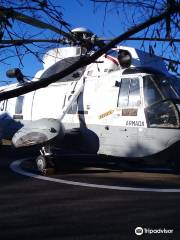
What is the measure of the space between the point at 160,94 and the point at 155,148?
1.36 m

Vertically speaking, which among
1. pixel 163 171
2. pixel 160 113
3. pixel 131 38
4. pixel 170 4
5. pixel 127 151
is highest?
pixel 170 4

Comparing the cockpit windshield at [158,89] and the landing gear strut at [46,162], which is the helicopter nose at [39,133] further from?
the cockpit windshield at [158,89]

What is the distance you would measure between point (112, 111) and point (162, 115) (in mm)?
1529

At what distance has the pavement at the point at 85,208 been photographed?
18.3 feet

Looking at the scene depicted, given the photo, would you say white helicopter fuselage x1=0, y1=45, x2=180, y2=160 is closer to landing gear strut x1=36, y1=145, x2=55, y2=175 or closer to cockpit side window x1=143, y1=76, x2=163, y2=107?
cockpit side window x1=143, y1=76, x2=163, y2=107

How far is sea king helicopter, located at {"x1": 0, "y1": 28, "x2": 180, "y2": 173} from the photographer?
10539 millimetres

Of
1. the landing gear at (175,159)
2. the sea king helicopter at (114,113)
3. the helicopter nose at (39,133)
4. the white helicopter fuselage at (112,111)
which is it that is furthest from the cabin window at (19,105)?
the landing gear at (175,159)

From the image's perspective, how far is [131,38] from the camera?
114 inches

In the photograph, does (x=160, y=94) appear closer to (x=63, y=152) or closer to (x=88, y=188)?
(x=88, y=188)

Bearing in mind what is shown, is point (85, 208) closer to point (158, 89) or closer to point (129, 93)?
point (158, 89)

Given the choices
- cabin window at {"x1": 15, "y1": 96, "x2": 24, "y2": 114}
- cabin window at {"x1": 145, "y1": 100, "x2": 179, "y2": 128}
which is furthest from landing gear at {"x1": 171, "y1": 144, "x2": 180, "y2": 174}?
cabin window at {"x1": 15, "y1": 96, "x2": 24, "y2": 114}

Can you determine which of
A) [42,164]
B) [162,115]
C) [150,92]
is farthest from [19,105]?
[162,115]

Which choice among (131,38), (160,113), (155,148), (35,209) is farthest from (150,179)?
(131,38)

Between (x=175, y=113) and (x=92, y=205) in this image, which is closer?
(x=92, y=205)
